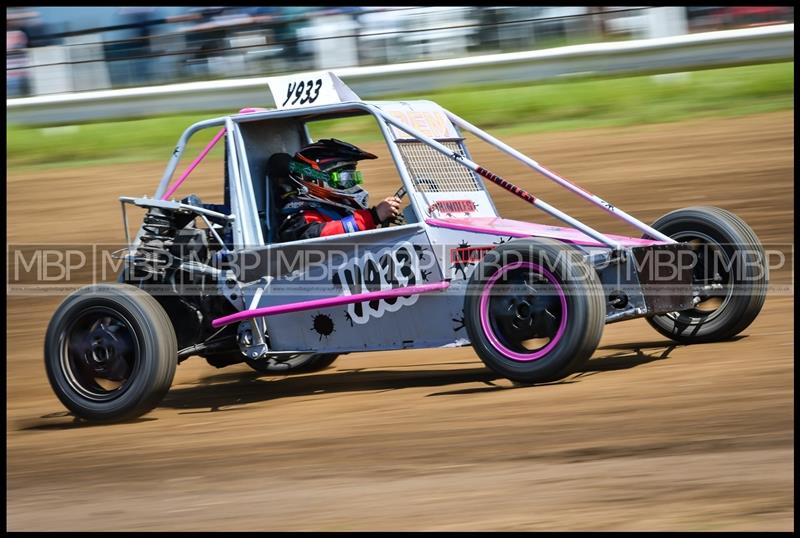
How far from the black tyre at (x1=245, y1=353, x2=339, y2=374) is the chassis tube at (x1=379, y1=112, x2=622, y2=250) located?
1952 millimetres

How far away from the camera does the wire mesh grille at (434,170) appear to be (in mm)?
6562

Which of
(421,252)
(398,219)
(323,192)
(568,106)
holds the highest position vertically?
(568,106)

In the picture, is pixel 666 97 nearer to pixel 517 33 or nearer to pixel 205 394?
pixel 517 33

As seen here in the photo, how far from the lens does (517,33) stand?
44.3ft

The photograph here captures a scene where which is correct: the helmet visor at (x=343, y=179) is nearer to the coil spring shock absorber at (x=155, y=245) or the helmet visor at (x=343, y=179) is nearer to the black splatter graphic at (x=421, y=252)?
the black splatter graphic at (x=421, y=252)

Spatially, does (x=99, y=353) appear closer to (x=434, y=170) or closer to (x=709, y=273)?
(x=434, y=170)

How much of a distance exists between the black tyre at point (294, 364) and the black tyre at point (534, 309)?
6.62 feet

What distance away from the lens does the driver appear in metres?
6.74

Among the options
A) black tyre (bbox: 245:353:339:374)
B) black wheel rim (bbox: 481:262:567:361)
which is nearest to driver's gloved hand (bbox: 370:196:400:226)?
black wheel rim (bbox: 481:262:567:361)

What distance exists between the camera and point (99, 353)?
6609mm

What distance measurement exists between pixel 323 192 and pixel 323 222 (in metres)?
0.24

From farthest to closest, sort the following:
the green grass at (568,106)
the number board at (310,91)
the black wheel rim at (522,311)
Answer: the green grass at (568,106) < the number board at (310,91) < the black wheel rim at (522,311)

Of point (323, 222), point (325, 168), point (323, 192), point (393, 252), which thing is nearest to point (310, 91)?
point (325, 168)

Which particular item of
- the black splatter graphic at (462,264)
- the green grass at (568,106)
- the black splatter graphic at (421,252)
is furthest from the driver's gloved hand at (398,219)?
the green grass at (568,106)
